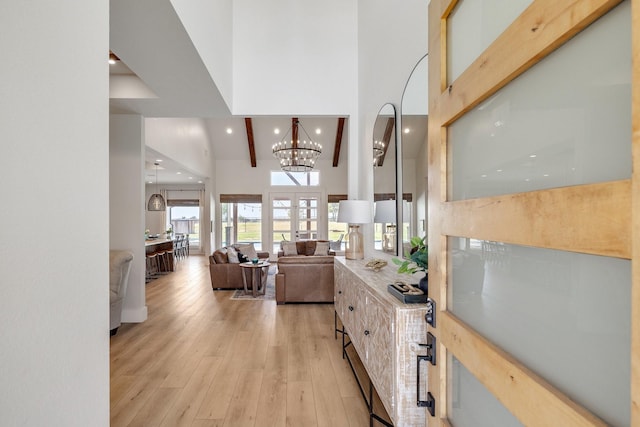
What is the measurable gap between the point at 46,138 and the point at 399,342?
1.58 meters

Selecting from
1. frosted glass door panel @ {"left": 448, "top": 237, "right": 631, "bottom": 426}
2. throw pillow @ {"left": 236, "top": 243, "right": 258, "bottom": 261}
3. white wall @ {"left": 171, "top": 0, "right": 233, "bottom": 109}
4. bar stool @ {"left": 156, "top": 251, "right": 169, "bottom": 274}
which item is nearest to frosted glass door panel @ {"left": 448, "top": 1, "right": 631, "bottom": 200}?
frosted glass door panel @ {"left": 448, "top": 237, "right": 631, "bottom": 426}

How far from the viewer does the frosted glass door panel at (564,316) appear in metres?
0.55

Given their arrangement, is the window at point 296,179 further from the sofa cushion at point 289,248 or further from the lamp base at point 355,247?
the lamp base at point 355,247

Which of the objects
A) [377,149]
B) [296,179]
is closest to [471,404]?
[377,149]

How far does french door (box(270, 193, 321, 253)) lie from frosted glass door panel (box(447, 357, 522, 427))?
388 inches

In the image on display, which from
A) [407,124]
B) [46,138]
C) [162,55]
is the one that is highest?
[162,55]

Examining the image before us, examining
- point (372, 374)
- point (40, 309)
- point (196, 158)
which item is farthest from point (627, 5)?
point (196, 158)

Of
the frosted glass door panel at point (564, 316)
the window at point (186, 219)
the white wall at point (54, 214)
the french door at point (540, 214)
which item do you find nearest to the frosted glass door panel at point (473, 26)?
the french door at point (540, 214)

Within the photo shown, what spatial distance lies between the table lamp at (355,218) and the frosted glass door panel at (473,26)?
237 centimetres

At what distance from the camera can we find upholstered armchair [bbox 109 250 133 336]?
3.97 m

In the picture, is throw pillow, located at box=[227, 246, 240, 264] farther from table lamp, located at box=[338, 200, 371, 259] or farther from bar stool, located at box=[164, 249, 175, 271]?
table lamp, located at box=[338, 200, 371, 259]

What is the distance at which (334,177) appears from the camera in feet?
36.0

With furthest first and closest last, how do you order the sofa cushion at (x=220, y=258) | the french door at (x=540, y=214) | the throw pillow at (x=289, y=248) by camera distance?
the throw pillow at (x=289, y=248) → the sofa cushion at (x=220, y=258) → the french door at (x=540, y=214)

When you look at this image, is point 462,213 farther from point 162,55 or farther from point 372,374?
point 162,55
